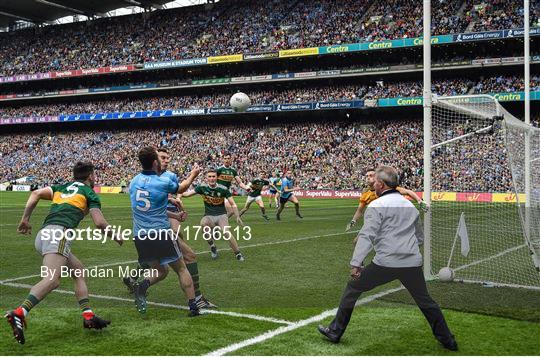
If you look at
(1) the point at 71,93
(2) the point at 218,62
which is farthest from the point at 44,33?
(2) the point at 218,62

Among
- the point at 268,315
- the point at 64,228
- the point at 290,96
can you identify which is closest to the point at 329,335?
the point at 268,315

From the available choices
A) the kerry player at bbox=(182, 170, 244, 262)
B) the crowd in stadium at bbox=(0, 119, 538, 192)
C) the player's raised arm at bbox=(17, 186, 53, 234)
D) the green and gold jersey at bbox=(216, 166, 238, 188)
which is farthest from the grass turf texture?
the crowd in stadium at bbox=(0, 119, 538, 192)

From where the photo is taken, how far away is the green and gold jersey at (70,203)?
21.9 feet

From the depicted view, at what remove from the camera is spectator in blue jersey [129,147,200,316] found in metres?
7.24

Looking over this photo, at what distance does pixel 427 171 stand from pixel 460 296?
8.21 ft

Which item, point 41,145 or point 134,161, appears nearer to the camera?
point 134,161

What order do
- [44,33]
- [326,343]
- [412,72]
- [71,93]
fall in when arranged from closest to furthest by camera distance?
[326,343] → [412,72] → [71,93] → [44,33]

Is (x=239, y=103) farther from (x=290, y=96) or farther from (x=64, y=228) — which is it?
(x=290, y=96)

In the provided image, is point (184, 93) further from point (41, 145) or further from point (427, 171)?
point (427, 171)

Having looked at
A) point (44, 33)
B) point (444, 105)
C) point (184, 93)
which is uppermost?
point (44, 33)

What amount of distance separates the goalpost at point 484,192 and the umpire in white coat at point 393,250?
430 cm

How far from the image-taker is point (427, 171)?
10.3m

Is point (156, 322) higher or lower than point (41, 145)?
lower

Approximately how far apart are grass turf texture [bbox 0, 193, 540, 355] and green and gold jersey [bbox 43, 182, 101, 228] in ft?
4.15
